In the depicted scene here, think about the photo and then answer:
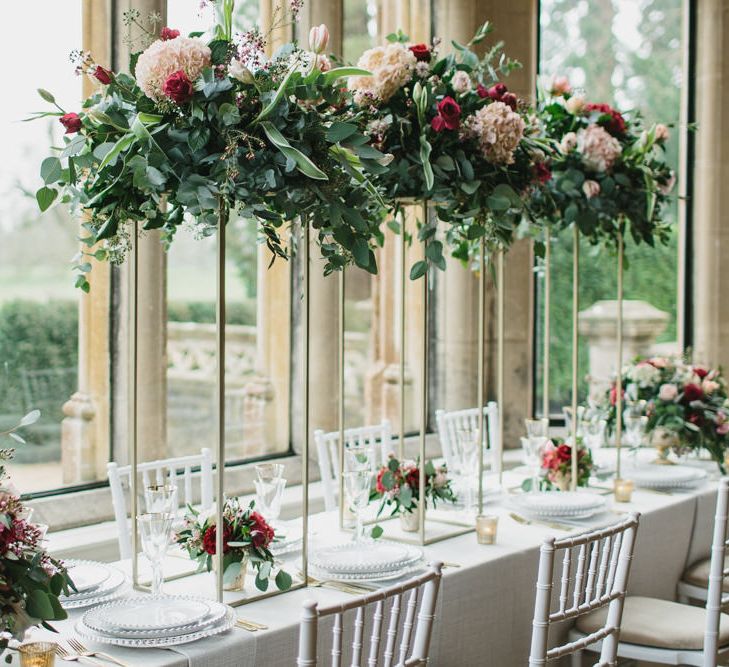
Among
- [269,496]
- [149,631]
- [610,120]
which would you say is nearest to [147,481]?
[269,496]

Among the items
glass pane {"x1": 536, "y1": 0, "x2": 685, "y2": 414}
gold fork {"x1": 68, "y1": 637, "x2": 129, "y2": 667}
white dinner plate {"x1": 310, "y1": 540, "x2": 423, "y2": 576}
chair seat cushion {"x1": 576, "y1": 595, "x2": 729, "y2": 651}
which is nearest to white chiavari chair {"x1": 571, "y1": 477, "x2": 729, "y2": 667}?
chair seat cushion {"x1": 576, "y1": 595, "x2": 729, "y2": 651}

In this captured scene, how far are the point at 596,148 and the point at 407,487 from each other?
1383 millimetres

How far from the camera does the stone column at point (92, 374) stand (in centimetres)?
414

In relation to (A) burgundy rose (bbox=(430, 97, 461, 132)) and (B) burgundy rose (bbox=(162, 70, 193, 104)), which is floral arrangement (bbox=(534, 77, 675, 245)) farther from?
(B) burgundy rose (bbox=(162, 70, 193, 104))

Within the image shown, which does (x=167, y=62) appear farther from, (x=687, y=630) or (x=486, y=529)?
(x=687, y=630)

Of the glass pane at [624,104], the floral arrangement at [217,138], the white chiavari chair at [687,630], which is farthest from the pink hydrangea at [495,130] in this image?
the glass pane at [624,104]

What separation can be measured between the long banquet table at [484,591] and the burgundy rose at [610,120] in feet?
4.44

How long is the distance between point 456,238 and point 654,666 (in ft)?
6.03

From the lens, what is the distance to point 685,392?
14.5 ft

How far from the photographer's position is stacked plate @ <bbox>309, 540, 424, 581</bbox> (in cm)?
270

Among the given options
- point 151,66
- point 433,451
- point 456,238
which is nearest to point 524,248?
point 433,451

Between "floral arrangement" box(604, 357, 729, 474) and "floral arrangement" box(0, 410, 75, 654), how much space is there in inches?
118

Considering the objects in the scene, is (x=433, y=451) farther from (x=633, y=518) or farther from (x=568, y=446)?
(x=633, y=518)

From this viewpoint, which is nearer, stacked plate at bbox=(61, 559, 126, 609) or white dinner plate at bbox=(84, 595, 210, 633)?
white dinner plate at bbox=(84, 595, 210, 633)
